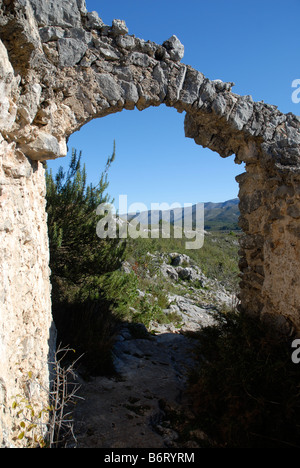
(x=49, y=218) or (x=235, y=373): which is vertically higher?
(x=49, y=218)

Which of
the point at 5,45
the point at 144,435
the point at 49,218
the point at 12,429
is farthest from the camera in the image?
the point at 49,218

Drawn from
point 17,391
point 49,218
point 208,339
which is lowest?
point 208,339

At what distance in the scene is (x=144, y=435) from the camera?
111 inches

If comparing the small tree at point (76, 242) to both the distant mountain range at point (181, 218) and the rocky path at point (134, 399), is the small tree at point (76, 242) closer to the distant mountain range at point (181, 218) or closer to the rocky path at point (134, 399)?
the rocky path at point (134, 399)

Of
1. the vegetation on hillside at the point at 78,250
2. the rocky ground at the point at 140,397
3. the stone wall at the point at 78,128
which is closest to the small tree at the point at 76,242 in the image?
the vegetation on hillside at the point at 78,250

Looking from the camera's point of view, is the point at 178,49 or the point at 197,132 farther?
the point at 197,132

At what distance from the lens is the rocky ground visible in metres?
2.78

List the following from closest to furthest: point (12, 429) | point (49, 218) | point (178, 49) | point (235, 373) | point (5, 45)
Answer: point (12, 429)
point (5, 45)
point (235, 373)
point (178, 49)
point (49, 218)

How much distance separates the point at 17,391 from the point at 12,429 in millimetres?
237

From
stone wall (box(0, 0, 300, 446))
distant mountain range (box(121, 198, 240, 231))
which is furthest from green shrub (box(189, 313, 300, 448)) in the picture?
distant mountain range (box(121, 198, 240, 231))

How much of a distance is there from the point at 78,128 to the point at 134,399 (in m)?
3.10

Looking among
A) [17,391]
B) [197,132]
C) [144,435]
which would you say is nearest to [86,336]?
[144,435]

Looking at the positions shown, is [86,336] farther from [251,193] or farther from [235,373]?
[251,193]

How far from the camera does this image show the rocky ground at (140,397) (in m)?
2.78
